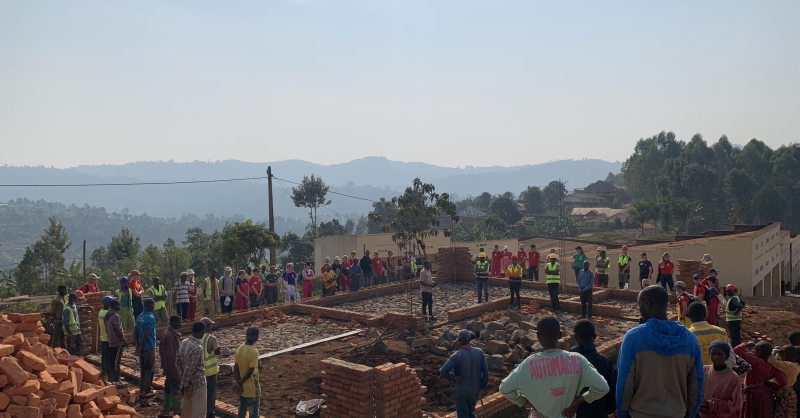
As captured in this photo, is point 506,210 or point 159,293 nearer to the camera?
point 159,293

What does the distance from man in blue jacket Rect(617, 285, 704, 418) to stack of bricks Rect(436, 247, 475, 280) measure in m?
17.3

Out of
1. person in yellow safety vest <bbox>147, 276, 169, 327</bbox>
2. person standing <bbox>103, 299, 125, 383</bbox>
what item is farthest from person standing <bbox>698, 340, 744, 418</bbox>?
person in yellow safety vest <bbox>147, 276, 169, 327</bbox>

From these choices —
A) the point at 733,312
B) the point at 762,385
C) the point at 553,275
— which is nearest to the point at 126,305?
the point at 553,275

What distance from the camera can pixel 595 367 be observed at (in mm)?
4320

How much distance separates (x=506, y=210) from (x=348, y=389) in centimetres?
6841

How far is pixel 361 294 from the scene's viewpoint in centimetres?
1848

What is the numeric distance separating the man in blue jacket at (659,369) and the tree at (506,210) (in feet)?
230

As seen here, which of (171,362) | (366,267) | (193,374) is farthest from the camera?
(366,267)

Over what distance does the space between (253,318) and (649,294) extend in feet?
42.2

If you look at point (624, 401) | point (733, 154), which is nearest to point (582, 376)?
point (624, 401)

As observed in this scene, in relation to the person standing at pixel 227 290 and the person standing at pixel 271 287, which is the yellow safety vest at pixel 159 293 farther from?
the person standing at pixel 271 287

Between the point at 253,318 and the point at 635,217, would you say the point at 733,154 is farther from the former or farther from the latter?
the point at 253,318

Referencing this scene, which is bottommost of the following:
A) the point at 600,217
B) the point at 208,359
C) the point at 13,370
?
the point at 600,217

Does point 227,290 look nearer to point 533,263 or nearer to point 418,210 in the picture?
point 533,263
